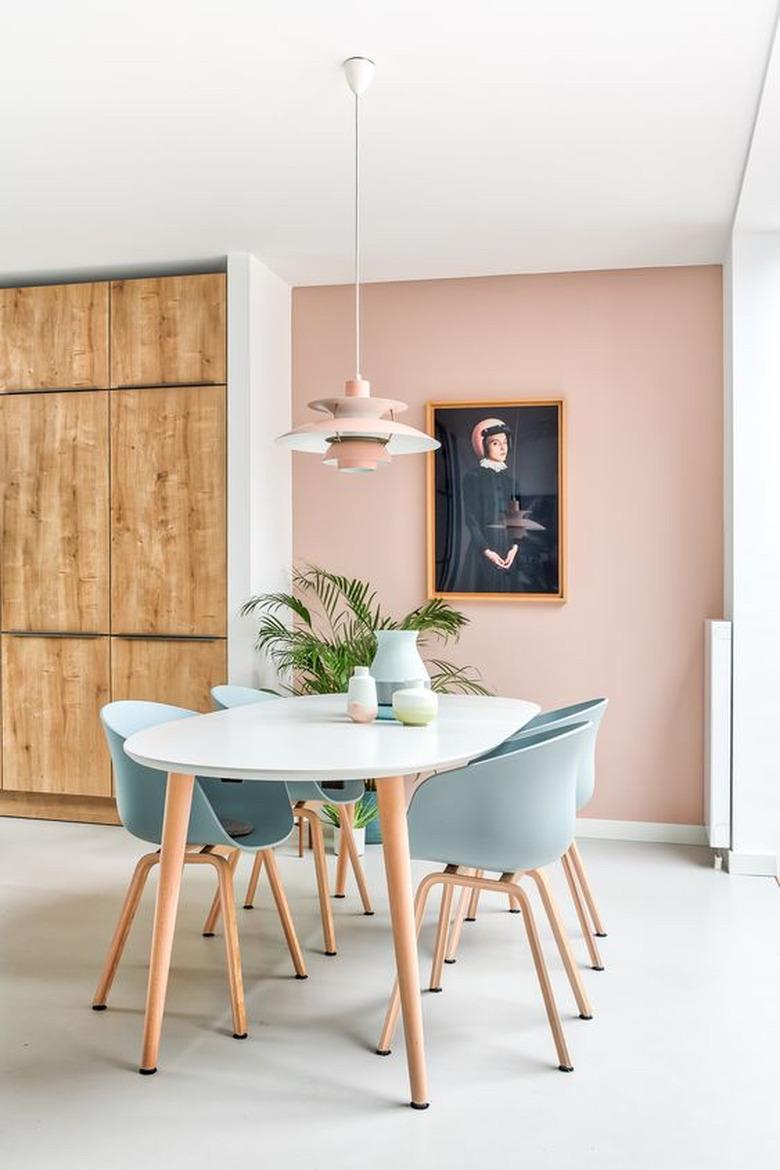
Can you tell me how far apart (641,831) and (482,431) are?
75.6 inches

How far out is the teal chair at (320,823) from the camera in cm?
312

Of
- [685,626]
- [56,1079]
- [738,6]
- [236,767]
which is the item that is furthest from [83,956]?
[738,6]

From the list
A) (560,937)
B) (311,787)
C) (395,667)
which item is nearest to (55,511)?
(311,787)

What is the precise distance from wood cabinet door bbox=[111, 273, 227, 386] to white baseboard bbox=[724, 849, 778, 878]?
288 centimetres

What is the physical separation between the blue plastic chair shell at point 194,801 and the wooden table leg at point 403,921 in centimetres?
48

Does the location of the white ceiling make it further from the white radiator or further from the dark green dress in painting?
the white radiator

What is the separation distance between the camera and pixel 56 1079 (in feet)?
7.57

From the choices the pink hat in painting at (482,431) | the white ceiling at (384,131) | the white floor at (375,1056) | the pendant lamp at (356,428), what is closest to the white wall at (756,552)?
the white ceiling at (384,131)

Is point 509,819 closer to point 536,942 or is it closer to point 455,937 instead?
point 536,942

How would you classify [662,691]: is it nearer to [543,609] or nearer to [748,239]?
[543,609]

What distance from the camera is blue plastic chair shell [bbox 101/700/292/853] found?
2.51 meters

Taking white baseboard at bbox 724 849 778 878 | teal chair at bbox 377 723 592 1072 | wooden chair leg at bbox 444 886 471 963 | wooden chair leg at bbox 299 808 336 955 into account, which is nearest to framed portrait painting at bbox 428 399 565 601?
white baseboard at bbox 724 849 778 878

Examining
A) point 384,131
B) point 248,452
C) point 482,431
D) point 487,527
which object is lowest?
point 487,527

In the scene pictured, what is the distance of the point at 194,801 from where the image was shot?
8.14ft
